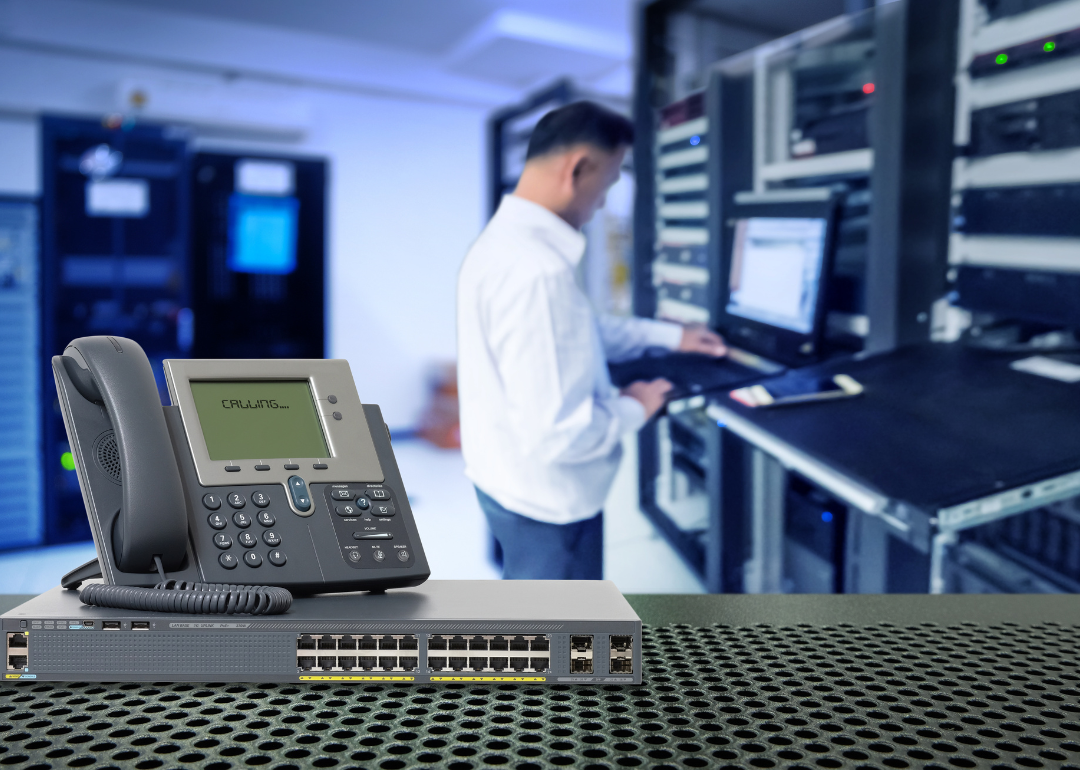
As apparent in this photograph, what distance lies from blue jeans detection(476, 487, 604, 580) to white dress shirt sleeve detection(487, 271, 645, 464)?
0.18 m

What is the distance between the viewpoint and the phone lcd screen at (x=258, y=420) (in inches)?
21.6

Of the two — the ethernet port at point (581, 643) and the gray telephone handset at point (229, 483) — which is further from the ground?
the gray telephone handset at point (229, 483)

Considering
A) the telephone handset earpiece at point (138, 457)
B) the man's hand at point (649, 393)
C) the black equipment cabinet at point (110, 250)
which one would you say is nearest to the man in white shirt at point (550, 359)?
the man's hand at point (649, 393)

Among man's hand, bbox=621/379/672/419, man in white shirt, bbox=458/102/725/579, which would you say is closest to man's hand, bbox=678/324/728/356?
man in white shirt, bbox=458/102/725/579

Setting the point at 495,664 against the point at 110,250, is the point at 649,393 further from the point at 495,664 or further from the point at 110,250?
the point at 110,250

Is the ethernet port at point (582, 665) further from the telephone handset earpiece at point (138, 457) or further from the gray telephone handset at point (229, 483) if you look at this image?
the telephone handset earpiece at point (138, 457)

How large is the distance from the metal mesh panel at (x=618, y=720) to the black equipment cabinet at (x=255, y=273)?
2554 mm

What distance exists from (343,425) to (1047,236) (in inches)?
70.6

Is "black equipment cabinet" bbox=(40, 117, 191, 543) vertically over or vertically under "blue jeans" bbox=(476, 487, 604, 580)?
over

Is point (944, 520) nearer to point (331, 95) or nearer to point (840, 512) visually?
point (840, 512)

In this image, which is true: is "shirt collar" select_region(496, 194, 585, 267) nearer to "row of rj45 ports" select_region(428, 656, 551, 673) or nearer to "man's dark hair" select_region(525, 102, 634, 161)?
"man's dark hair" select_region(525, 102, 634, 161)

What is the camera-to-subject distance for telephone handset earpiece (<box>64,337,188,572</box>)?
49cm

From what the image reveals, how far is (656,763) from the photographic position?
346 mm

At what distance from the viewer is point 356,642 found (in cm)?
44
